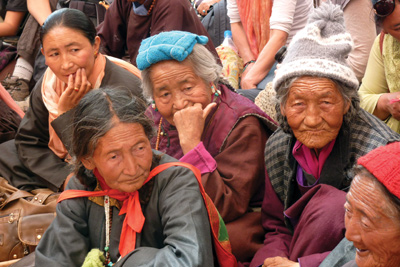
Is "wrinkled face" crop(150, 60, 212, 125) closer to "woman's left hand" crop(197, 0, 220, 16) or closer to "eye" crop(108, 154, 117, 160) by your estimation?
"eye" crop(108, 154, 117, 160)

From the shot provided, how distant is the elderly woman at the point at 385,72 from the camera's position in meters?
3.17

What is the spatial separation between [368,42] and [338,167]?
1730 millimetres

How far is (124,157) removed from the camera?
2.63 meters

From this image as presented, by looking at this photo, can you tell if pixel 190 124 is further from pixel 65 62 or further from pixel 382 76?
pixel 382 76

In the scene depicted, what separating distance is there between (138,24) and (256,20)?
104 centimetres

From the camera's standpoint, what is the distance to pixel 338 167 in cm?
276

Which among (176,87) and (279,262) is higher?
(176,87)

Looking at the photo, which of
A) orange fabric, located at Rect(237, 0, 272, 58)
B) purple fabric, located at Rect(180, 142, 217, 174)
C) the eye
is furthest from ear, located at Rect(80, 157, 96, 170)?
orange fabric, located at Rect(237, 0, 272, 58)

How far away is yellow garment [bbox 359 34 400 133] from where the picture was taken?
347 cm

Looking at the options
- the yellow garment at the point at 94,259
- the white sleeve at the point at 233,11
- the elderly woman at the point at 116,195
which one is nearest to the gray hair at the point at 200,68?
the elderly woman at the point at 116,195

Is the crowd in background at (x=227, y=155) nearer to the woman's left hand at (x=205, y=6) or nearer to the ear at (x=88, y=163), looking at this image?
the ear at (x=88, y=163)

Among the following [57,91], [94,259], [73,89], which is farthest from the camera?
[57,91]

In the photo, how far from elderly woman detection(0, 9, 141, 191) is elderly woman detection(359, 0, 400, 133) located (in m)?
1.65

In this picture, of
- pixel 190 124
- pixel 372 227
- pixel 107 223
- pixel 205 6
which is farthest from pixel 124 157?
pixel 205 6
